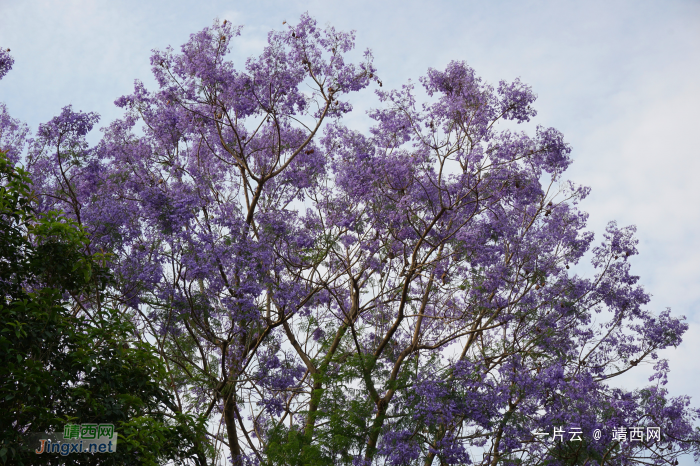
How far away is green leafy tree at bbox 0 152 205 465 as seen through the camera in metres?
4.73

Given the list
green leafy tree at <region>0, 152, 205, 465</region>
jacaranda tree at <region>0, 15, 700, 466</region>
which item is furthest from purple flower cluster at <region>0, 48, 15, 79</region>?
green leafy tree at <region>0, 152, 205, 465</region>

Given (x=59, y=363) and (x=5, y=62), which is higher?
(x=5, y=62)

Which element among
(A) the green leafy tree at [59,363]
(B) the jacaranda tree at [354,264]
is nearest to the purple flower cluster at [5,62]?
(B) the jacaranda tree at [354,264]

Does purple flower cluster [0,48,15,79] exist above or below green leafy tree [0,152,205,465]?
above

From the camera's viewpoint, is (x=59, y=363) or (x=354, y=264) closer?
(x=59, y=363)

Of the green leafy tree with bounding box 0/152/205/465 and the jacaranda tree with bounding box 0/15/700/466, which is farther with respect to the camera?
the jacaranda tree with bounding box 0/15/700/466

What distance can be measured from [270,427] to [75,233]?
6266mm

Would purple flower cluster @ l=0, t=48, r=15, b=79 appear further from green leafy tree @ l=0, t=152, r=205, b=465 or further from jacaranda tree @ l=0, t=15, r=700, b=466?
green leafy tree @ l=0, t=152, r=205, b=465

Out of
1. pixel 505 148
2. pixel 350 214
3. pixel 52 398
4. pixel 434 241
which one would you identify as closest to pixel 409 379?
pixel 434 241

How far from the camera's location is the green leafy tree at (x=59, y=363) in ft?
15.5

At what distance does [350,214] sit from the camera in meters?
10.8

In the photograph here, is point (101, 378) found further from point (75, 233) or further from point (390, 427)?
point (390, 427)

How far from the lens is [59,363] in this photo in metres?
5.09

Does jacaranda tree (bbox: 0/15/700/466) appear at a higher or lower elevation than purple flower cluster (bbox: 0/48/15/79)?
lower
